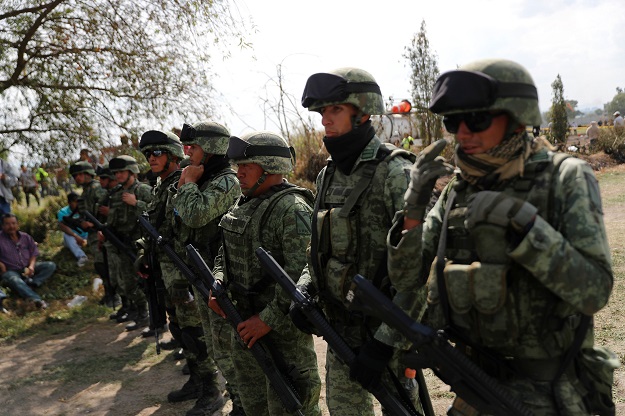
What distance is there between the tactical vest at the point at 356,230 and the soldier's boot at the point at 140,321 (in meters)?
5.49

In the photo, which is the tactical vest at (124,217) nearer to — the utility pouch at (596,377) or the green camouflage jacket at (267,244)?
the green camouflage jacket at (267,244)

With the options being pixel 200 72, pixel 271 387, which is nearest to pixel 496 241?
pixel 271 387

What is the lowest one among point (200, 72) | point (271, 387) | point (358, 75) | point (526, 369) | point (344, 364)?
point (271, 387)

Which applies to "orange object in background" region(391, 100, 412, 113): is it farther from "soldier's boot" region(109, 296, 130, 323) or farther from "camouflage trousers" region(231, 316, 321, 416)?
"camouflage trousers" region(231, 316, 321, 416)

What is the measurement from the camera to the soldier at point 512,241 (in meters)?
1.77

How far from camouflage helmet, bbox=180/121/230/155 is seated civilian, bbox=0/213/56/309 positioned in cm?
587

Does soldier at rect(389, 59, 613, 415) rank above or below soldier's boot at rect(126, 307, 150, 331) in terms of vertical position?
above

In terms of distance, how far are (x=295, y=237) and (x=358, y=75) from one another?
953mm

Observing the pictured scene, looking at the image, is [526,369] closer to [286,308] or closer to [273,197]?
[286,308]

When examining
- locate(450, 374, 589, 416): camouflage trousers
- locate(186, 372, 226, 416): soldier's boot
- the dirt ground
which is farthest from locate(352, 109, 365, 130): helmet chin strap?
locate(186, 372, 226, 416): soldier's boot

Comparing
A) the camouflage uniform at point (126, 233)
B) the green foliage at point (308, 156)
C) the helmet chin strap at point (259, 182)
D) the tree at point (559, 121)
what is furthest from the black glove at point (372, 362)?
the tree at point (559, 121)

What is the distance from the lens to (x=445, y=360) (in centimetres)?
203

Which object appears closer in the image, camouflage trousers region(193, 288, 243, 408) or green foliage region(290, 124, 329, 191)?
camouflage trousers region(193, 288, 243, 408)

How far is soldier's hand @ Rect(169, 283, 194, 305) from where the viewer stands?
16.4 feet
